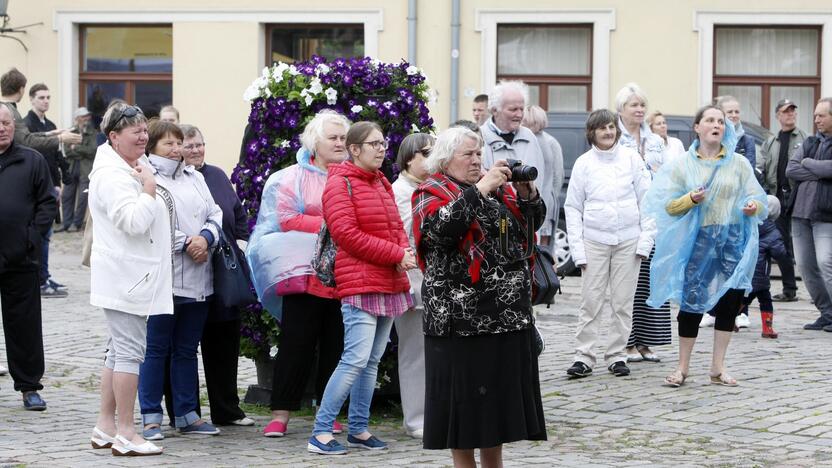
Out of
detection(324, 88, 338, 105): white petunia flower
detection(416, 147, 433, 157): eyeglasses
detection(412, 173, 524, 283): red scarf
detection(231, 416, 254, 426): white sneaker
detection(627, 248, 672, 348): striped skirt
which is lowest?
detection(231, 416, 254, 426): white sneaker

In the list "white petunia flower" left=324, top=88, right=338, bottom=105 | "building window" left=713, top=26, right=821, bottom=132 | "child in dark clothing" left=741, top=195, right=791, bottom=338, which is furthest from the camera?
"building window" left=713, top=26, right=821, bottom=132

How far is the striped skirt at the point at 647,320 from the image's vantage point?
1032cm

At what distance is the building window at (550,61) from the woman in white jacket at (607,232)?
11.3 meters

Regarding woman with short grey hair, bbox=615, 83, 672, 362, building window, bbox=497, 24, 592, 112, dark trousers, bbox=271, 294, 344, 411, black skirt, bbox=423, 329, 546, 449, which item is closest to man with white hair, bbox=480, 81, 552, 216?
woman with short grey hair, bbox=615, 83, 672, 362

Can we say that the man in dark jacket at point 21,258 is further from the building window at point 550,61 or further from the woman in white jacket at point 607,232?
the building window at point 550,61

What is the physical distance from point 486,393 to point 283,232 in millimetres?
2208

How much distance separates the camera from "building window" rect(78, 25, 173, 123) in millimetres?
21953

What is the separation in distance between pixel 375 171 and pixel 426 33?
13.6 meters

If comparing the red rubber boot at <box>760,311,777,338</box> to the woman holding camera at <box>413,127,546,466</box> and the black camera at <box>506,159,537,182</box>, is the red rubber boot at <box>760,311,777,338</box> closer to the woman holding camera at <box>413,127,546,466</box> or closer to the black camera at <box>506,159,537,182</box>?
the woman holding camera at <box>413,127,546,466</box>

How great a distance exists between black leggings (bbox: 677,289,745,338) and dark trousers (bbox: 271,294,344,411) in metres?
2.64

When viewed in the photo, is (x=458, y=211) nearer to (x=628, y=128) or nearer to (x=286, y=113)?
(x=286, y=113)

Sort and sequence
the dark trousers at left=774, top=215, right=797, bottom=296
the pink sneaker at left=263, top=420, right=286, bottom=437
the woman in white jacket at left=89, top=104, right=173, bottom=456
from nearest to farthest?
the woman in white jacket at left=89, top=104, right=173, bottom=456 < the pink sneaker at left=263, top=420, right=286, bottom=437 < the dark trousers at left=774, top=215, right=797, bottom=296

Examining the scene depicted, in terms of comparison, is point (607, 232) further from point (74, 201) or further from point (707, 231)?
point (74, 201)

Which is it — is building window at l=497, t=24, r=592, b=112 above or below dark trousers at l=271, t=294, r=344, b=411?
above
